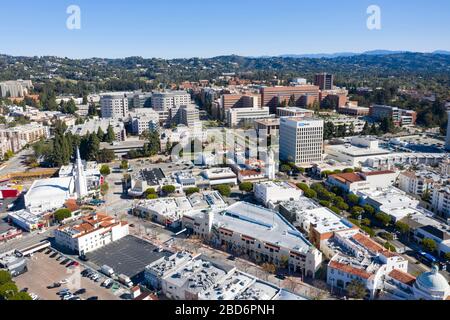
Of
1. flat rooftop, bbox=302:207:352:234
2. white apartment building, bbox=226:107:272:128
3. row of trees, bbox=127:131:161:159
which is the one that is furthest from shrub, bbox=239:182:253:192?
white apartment building, bbox=226:107:272:128

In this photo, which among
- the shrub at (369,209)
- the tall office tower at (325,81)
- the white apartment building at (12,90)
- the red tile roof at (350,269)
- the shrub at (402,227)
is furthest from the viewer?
the tall office tower at (325,81)

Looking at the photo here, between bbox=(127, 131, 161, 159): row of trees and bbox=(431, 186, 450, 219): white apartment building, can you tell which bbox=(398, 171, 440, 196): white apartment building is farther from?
bbox=(127, 131, 161, 159): row of trees

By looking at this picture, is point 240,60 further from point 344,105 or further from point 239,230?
point 239,230

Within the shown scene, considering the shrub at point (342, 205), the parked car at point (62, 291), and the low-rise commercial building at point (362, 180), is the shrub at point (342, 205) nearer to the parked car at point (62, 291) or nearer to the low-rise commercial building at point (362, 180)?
the low-rise commercial building at point (362, 180)

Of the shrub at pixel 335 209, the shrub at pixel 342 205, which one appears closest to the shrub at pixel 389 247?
the shrub at pixel 335 209

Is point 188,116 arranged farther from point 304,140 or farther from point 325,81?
point 325,81

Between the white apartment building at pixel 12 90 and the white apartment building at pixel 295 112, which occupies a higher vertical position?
the white apartment building at pixel 12 90

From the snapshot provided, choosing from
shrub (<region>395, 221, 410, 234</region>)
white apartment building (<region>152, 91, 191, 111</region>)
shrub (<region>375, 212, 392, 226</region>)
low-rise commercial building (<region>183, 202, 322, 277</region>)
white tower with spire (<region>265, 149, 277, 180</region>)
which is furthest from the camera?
white apartment building (<region>152, 91, 191, 111</region>)
